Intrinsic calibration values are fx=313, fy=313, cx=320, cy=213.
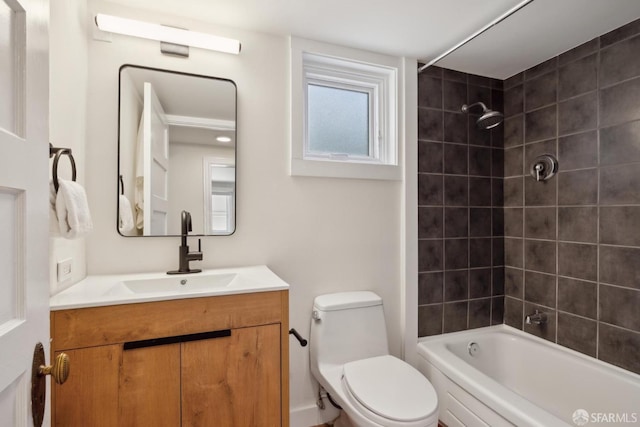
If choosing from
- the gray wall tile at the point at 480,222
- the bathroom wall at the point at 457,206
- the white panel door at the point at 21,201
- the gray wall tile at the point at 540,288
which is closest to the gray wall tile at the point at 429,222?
the bathroom wall at the point at 457,206

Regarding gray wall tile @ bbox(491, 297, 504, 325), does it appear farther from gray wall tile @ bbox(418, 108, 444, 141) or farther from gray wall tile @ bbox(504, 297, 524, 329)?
gray wall tile @ bbox(418, 108, 444, 141)

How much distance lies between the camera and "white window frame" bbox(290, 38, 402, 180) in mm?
1801

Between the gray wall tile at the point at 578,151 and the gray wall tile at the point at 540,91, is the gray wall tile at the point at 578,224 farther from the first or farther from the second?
the gray wall tile at the point at 540,91

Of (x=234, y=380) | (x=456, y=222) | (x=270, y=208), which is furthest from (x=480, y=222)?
(x=234, y=380)

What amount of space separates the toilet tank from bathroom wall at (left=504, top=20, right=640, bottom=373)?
114 centimetres

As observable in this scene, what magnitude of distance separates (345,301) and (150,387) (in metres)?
1.00

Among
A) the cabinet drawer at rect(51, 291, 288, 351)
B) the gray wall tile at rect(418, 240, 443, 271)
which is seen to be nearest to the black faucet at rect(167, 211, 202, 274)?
the cabinet drawer at rect(51, 291, 288, 351)

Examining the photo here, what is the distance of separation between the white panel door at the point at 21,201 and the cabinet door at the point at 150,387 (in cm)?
50

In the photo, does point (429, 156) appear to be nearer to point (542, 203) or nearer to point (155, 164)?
point (542, 203)

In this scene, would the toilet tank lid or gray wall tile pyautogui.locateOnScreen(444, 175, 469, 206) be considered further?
gray wall tile pyautogui.locateOnScreen(444, 175, 469, 206)

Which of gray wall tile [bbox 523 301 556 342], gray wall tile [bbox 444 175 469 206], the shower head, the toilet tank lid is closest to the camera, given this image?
the toilet tank lid

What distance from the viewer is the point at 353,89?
6.81ft

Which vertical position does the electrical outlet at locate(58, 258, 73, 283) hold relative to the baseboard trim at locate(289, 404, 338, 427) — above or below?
above

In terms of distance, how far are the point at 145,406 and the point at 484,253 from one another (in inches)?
85.2
